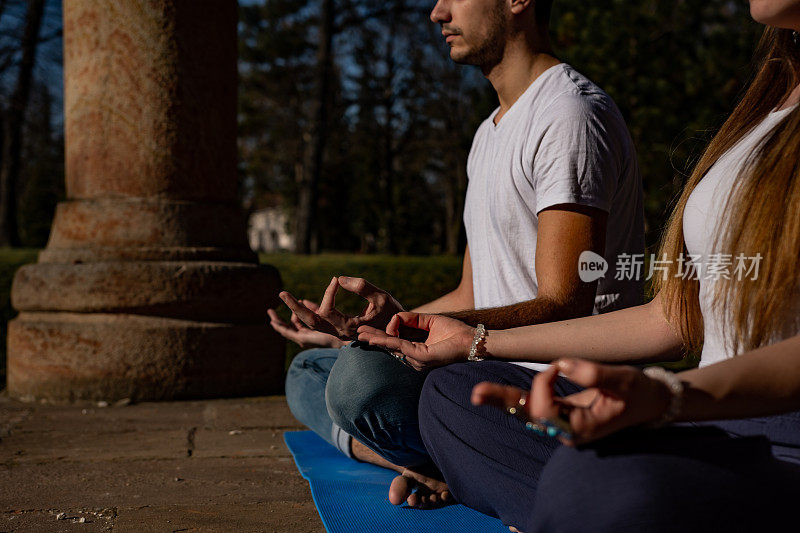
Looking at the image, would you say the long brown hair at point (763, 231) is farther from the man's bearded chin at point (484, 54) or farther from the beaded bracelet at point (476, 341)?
the man's bearded chin at point (484, 54)

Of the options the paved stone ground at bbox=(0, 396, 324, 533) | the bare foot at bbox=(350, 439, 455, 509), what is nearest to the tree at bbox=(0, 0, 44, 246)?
the paved stone ground at bbox=(0, 396, 324, 533)

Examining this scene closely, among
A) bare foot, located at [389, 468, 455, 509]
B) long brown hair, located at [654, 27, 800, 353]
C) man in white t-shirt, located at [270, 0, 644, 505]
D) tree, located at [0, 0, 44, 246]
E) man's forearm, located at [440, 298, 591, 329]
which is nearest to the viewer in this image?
long brown hair, located at [654, 27, 800, 353]

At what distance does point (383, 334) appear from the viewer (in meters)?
1.91

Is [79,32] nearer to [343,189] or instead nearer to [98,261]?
[98,261]

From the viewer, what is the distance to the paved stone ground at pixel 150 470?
7.44 feet

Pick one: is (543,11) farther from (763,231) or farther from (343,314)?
(763,231)

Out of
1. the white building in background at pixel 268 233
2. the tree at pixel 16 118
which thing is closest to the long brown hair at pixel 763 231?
the tree at pixel 16 118

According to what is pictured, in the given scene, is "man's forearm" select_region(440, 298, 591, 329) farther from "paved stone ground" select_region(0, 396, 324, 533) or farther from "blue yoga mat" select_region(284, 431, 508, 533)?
"paved stone ground" select_region(0, 396, 324, 533)

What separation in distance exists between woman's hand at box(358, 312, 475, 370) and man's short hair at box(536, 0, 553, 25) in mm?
1292

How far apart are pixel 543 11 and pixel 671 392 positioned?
73.9 inches

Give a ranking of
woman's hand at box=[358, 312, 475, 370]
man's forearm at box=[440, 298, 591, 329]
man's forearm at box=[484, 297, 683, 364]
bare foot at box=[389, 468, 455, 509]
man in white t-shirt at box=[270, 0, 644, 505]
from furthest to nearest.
Answer: bare foot at box=[389, 468, 455, 509] < man in white t-shirt at box=[270, 0, 644, 505] < man's forearm at box=[440, 298, 591, 329] < woman's hand at box=[358, 312, 475, 370] < man's forearm at box=[484, 297, 683, 364]

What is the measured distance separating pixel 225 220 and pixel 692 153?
3137 mm

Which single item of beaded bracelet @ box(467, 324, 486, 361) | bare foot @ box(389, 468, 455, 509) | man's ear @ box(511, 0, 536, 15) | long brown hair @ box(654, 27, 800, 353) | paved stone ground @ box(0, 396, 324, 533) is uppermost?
man's ear @ box(511, 0, 536, 15)

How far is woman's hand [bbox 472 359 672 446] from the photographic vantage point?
1.14 meters
